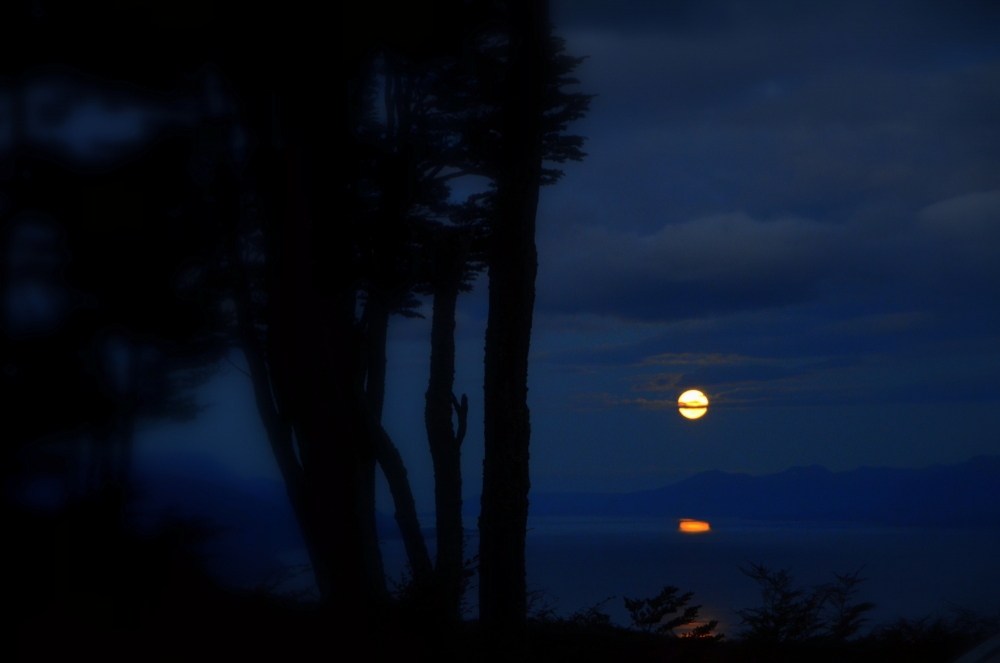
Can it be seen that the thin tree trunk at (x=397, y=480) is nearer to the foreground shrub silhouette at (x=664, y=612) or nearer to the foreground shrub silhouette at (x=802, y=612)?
the foreground shrub silhouette at (x=664, y=612)

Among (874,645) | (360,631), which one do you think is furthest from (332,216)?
(874,645)

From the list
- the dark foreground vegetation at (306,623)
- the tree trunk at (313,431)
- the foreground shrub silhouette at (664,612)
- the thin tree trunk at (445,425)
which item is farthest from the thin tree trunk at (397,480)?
the tree trunk at (313,431)

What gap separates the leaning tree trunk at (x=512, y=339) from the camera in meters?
10.5

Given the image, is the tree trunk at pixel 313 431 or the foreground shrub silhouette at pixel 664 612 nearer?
the tree trunk at pixel 313 431

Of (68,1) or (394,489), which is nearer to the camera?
(68,1)

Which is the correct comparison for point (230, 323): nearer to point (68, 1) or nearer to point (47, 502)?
point (47, 502)

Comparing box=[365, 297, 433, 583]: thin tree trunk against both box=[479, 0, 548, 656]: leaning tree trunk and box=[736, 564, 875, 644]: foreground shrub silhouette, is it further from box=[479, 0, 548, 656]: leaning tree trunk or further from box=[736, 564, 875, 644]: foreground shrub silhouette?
box=[736, 564, 875, 644]: foreground shrub silhouette

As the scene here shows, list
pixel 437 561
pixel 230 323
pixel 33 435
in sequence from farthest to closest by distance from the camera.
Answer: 1. pixel 230 323
2. pixel 437 561
3. pixel 33 435

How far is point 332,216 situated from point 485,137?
297 centimetres

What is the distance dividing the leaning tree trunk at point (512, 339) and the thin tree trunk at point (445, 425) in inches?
131

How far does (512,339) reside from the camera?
10961 millimetres

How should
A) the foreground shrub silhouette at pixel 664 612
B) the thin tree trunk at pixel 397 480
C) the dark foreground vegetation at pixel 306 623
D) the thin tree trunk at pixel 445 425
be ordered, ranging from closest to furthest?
the dark foreground vegetation at pixel 306 623 < the foreground shrub silhouette at pixel 664 612 < the thin tree trunk at pixel 397 480 < the thin tree trunk at pixel 445 425

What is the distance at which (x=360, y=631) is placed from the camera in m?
8.38

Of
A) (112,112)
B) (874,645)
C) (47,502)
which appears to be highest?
(112,112)
